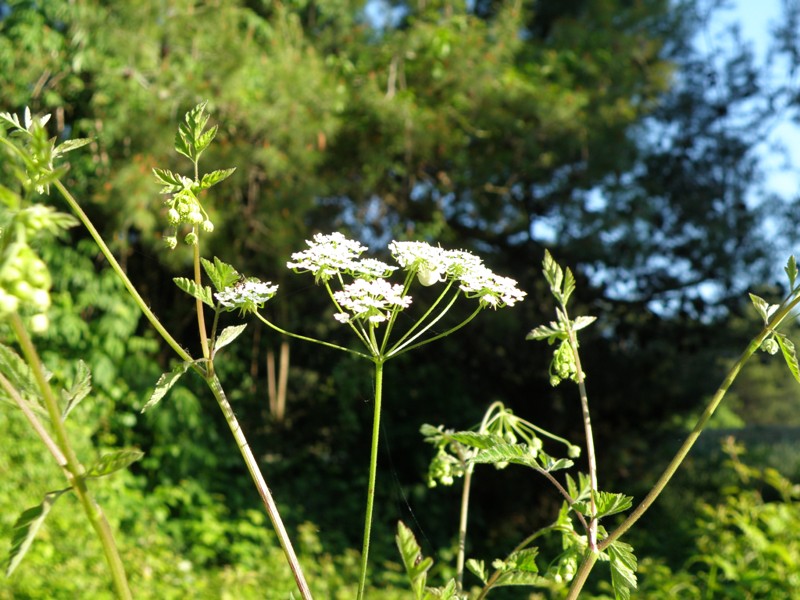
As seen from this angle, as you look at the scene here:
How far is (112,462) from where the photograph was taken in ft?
1.84

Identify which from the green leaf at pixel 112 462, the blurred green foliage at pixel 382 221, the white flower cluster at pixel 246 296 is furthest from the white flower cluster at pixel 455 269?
the blurred green foliage at pixel 382 221

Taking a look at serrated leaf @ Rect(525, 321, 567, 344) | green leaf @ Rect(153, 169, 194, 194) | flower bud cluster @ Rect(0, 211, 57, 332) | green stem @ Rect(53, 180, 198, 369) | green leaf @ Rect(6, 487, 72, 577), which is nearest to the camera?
flower bud cluster @ Rect(0, 211, 57, 332)

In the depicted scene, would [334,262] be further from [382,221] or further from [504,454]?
[382,221]

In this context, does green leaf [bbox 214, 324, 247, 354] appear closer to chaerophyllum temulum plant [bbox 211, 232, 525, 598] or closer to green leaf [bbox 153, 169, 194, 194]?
chaerophyllum temulum plant [bbox 211, 232, 525, 598]

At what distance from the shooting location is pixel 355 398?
18.0 feet

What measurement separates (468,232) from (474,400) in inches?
44.5

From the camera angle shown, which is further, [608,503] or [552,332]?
[552,332]

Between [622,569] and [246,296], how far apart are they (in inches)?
16.7

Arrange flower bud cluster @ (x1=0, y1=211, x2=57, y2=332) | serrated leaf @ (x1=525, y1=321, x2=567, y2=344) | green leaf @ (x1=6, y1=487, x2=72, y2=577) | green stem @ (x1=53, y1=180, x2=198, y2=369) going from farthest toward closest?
serrated leaf @ (x1=525, y1=321, x2=567, y2=344) → green stem @ (x1=53, y1=180, x2=198, y2=369) → green leaf @ (x1=6, y1=487, x2=72, y2=577) → flower bud cluster @ (x1=0, y1=211, x2=57, y2=332)

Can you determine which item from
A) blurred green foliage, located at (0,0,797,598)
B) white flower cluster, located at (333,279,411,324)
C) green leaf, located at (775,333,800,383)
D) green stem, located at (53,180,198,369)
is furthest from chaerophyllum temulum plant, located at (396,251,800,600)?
blurred green foliage, located at (0,0,797,598)

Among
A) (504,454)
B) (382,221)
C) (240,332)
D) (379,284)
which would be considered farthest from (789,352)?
(382,221)

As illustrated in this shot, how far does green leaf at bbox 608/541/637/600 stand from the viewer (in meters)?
0.74

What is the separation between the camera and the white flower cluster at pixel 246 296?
30.3 inches

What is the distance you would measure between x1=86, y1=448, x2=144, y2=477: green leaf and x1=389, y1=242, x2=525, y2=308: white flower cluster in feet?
1.19
